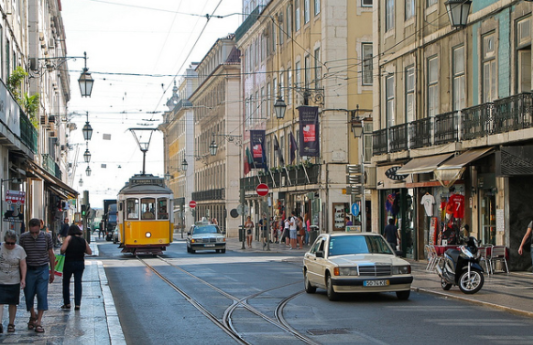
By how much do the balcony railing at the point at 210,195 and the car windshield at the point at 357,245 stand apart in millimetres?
56605

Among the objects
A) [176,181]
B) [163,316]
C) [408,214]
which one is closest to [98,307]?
[163,316]

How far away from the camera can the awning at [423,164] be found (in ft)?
82.8

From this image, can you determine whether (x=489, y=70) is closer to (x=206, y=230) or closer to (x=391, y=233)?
(x=391, y=233)

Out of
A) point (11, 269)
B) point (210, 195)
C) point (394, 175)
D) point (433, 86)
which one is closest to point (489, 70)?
point (433, 86)

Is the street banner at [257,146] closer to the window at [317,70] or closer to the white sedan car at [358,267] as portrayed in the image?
the window at [317,70]

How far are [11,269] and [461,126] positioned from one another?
55.0 ft

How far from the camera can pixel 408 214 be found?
31.0 m

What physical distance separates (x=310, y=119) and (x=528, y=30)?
858 inches

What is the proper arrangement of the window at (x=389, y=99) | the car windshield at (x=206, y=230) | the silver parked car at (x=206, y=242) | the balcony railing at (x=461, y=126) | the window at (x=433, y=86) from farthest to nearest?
the car windshield at (x=206, y=230)
the silver parked car at (x=206, y=242)
the window at (x=389, y=99)
the window at (x=433, y=86)
the balcony railing at (x=461, y=126)

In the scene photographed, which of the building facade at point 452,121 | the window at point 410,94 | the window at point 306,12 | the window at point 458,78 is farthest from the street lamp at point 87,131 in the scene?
the window at point 458,78

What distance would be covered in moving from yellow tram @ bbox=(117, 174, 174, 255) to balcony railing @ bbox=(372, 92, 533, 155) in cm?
1057

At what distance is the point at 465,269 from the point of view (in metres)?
17.4

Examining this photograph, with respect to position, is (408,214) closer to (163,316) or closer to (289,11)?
(163,316)

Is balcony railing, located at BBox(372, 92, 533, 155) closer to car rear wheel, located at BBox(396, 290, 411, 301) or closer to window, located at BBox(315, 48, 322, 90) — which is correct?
car rear wheel, located at BBox(396, 290, 411, 301)
